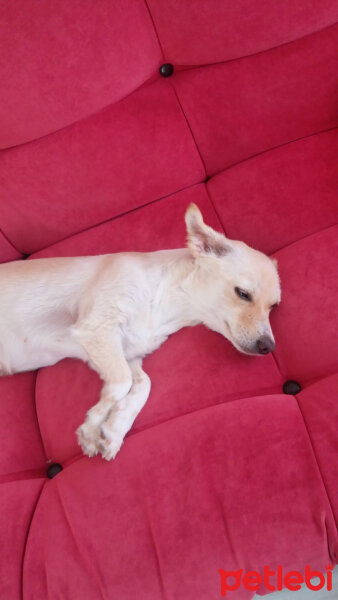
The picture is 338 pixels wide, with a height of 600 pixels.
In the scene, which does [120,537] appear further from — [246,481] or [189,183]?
[189,183]

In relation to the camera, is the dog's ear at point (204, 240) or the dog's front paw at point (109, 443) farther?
the dog's ear at point (204, 240)

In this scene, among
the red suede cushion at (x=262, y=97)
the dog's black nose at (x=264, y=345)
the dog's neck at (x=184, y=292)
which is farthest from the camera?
the red suede cushion at (x=262, y=97)

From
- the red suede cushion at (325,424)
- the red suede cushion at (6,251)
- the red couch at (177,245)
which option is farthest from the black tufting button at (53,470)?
the red suede cushion at (6,251)

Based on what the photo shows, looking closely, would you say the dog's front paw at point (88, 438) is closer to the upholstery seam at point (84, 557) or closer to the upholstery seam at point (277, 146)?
the upholstery seam at point (84, 557)

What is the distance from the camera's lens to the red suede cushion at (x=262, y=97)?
2.17m

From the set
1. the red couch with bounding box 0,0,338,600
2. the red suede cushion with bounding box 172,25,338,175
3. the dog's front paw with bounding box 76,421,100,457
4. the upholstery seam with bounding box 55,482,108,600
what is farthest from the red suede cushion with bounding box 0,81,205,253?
the upholstery seam with bounding box 55,482,108,600

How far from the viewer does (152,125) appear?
2287 mm

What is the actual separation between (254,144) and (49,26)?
3.81ft

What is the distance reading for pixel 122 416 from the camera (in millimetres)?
1620

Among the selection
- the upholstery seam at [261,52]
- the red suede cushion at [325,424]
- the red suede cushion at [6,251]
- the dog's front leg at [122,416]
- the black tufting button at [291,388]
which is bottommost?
the black tufting button at [291,388]

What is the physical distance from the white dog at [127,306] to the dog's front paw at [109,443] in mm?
57

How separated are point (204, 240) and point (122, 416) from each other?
0.83 metres

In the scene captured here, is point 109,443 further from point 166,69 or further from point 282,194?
point 166,69

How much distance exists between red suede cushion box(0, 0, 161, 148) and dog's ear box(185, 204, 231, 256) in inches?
36.0
